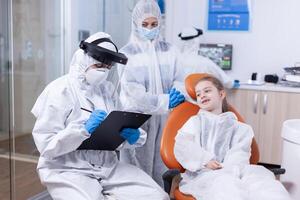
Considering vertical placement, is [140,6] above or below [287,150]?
above

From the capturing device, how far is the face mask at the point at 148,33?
2.29 metres

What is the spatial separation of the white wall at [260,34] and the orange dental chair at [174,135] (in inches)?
63.5

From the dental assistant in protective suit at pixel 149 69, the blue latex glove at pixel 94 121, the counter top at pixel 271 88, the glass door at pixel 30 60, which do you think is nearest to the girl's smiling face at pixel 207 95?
the dental assistant in protective suit at pixel 149 69

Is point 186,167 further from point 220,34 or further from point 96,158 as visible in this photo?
point 220,34

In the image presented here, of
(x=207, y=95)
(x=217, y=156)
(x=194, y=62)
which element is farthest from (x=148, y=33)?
(x=217, y=156)

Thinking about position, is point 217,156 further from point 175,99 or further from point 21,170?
point 21,170

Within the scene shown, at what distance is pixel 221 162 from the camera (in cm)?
186

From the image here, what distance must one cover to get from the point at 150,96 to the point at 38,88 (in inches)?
62.3

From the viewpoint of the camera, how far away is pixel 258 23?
11.4 ft

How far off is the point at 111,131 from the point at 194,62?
109 centimetres

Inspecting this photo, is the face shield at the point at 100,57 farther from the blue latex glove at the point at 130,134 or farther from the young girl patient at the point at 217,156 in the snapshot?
the young girl patient at the point at 217,156

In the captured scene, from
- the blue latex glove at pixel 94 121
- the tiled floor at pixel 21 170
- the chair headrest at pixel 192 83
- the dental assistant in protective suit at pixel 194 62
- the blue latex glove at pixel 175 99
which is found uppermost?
the dental assistant in protective suit at pixel 194 62

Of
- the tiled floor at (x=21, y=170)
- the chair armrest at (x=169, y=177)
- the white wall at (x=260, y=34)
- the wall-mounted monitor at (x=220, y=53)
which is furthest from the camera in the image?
the wall-mounted monitor at (x=220, y=53)

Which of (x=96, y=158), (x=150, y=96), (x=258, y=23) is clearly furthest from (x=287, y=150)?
(x=258, y=23)
